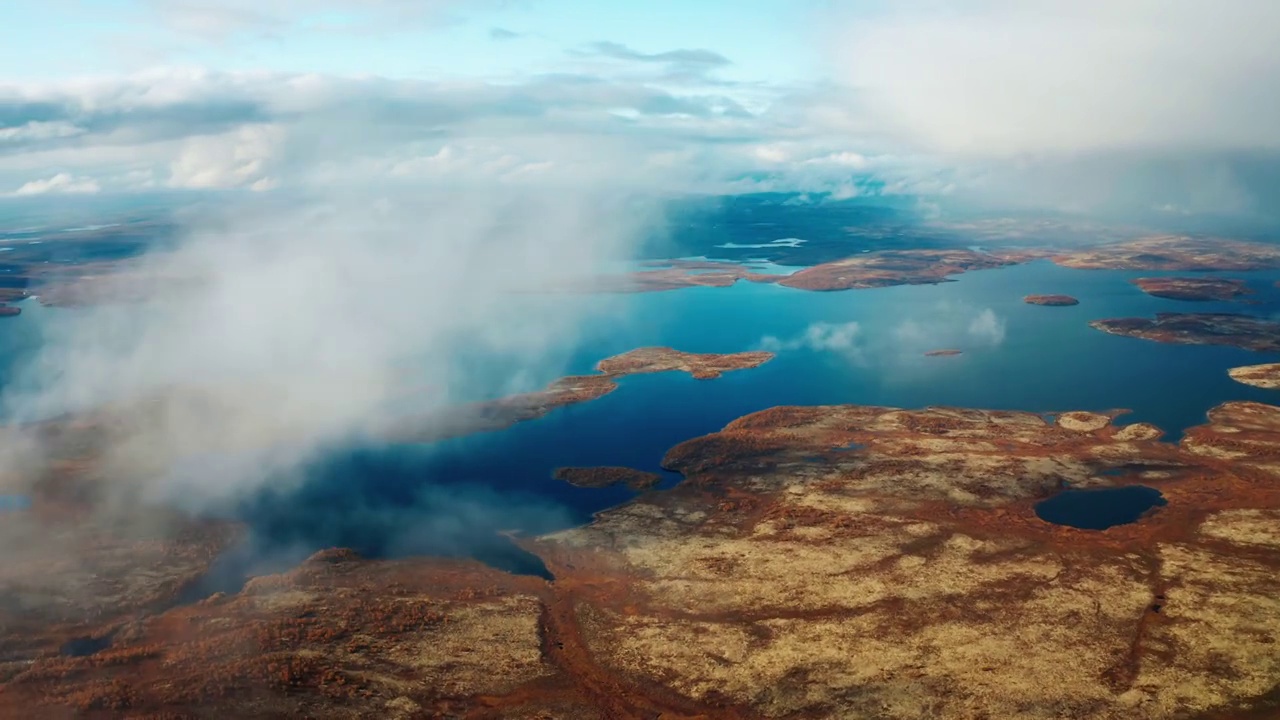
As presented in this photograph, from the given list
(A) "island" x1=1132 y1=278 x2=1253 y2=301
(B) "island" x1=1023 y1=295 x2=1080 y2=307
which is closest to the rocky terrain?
(A) "island" x1=1132 y1=278 x2=1253 y2=301

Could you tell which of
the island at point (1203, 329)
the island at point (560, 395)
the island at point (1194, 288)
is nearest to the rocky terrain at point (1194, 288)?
the island at point (1194, 288)

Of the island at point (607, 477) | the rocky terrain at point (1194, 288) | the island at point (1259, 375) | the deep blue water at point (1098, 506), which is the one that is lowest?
the deep blue water at point (1098, 506)

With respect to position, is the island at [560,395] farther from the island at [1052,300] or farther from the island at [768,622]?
the island at [1052,300]

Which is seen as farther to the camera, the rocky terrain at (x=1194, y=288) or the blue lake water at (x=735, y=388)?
the rocky terrain at (x=1194, y=288)

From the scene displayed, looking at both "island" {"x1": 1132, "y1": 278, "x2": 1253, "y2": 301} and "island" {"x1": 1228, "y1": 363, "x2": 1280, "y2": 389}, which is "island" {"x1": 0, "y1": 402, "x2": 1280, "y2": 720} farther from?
"island" {"x1": 1132, "y1": 278, "x2": 1253, "y2": 301}

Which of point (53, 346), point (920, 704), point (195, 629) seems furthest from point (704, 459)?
point (53, 346)

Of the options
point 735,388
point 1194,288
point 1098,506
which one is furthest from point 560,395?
point 1194,288
